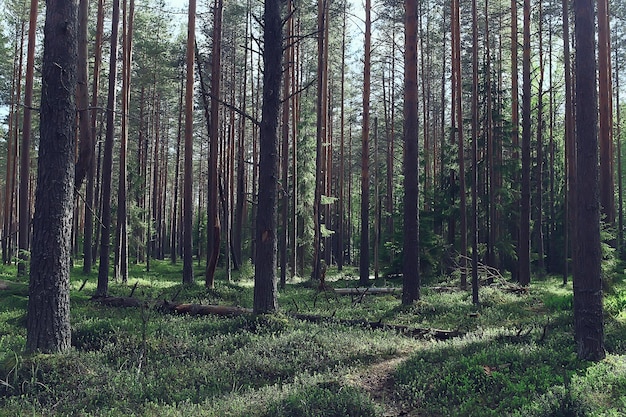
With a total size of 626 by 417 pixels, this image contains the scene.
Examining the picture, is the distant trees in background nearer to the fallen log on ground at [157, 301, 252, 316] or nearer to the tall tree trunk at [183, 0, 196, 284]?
the tall tree trunk at [183, 0, 196, 284]

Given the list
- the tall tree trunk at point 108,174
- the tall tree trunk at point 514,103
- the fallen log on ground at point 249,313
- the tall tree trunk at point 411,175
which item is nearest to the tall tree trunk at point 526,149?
the tall tree trunk at point 514,103

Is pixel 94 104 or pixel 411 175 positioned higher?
pixel 94 104

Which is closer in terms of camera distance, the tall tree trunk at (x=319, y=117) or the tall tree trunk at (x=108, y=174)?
the tall tree trunk at (x=108, y=174)

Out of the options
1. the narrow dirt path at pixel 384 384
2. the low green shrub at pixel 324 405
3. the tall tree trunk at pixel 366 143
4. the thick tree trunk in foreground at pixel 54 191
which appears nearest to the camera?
the low green shrub at pixel 324 405

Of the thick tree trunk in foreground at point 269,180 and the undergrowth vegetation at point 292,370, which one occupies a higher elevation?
the thick tree trunk in foreground at point 269,180

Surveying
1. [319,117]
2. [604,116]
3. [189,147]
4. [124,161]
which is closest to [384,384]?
[189,147]

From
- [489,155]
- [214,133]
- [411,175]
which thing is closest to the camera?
[411,175]

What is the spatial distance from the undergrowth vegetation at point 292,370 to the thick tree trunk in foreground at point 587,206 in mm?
400

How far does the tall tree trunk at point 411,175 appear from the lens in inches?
504

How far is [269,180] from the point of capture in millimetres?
10117

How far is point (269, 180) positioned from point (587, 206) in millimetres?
5826

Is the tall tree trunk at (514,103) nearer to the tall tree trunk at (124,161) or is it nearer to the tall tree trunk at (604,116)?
the tall tree trunk at (604,116)

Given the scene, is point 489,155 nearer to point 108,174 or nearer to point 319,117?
point 319,117

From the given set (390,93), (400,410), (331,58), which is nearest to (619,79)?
(390,93)
